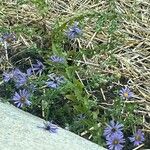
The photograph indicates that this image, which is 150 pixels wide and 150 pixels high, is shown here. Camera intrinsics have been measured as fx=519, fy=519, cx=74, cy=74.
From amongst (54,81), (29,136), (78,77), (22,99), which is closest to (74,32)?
(78,77)

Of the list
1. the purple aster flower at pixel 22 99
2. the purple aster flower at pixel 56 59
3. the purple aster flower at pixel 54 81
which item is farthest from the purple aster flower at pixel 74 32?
the purple aster flower at pixel 22 99

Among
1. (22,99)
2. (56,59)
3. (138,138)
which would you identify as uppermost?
(56,59)

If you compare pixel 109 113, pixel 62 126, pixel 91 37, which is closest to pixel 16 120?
pixel 62 126

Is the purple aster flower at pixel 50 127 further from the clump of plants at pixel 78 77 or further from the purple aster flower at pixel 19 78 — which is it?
the purple aster flower at pixel 19 78

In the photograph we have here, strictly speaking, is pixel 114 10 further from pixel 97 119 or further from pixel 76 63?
pixel 97 119

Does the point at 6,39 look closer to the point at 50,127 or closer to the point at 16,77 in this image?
the point at 16,77
